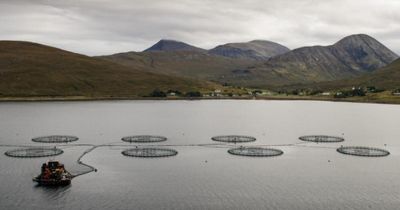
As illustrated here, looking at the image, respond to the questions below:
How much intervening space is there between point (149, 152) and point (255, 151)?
2928cm

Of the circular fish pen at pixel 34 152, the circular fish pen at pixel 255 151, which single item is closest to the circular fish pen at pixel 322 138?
the circular fish pen at pixel 255 151

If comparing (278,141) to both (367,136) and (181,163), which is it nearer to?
(367,136)

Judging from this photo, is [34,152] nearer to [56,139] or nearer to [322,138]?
[56,139]

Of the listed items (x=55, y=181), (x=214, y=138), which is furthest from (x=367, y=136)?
(x=55, y=181)

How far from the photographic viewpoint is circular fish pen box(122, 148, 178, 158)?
120 meters

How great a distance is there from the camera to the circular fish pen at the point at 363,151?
416 feet

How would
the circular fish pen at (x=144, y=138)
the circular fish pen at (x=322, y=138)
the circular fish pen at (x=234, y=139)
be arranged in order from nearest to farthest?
the circular fish pen at (x=144, y=138) < the circular fish pen at (x=234, y=139) < the circular fish pen at (x=322, y=138)

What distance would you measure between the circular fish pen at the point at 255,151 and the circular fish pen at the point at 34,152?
46.9 m

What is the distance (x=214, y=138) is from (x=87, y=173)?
59383mm

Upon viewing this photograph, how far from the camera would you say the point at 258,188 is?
91.3 metres

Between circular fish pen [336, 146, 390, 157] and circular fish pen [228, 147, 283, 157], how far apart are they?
756 inches

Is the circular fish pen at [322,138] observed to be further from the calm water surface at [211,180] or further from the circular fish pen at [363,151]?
the circular fish pen at [363,151]

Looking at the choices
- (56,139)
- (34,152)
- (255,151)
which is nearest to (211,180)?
(255,151)

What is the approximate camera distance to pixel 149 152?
12394cm
